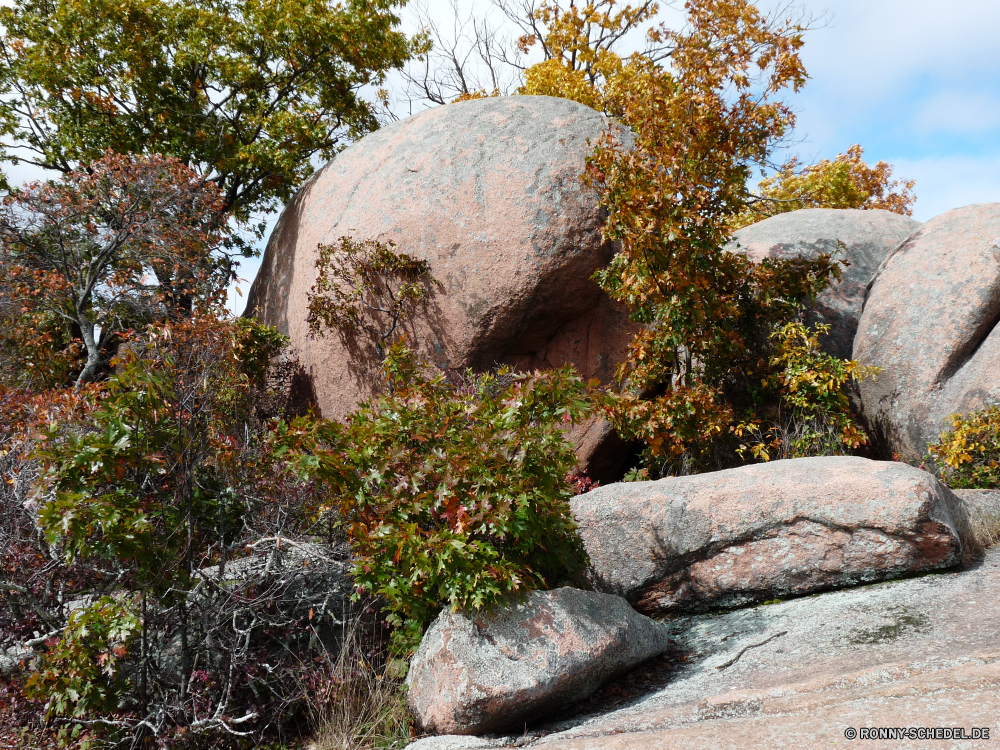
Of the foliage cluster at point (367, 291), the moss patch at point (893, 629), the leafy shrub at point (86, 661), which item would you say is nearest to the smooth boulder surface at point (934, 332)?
the moss patch at point (893, 629)

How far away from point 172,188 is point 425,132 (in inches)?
123

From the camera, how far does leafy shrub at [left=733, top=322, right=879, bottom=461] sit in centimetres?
706

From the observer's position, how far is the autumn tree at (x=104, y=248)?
339 inches

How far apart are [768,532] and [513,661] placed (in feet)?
6.81

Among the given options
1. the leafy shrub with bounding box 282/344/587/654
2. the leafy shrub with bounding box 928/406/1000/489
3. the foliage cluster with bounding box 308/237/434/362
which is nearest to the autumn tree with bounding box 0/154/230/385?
the foliage cluster with bounding box 308/237/434/362

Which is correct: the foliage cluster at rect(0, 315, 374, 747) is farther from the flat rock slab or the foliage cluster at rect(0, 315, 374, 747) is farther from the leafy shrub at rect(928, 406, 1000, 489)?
the leafy shrub at rect(928, 406, 1000, 489)

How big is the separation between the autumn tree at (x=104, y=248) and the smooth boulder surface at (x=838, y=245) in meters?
6.44

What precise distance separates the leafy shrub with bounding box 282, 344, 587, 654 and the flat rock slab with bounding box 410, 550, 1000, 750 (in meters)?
0.84

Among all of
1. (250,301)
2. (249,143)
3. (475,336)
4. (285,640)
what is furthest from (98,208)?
(285,640)

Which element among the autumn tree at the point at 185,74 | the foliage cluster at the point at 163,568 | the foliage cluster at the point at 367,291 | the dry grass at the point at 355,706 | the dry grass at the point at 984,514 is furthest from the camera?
the autumn tree at the point at 185,74

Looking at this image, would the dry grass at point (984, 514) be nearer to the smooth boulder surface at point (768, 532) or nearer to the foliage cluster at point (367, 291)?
the smooth boulder surface at point (768, 532)

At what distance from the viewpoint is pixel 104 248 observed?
28.3ft

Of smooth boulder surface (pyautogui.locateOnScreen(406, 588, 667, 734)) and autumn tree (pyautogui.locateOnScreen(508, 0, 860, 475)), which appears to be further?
autumn tree (pyautogui.locateOnScreen(508, 0, 860, 475))

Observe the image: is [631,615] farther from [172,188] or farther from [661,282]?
[172,188]
